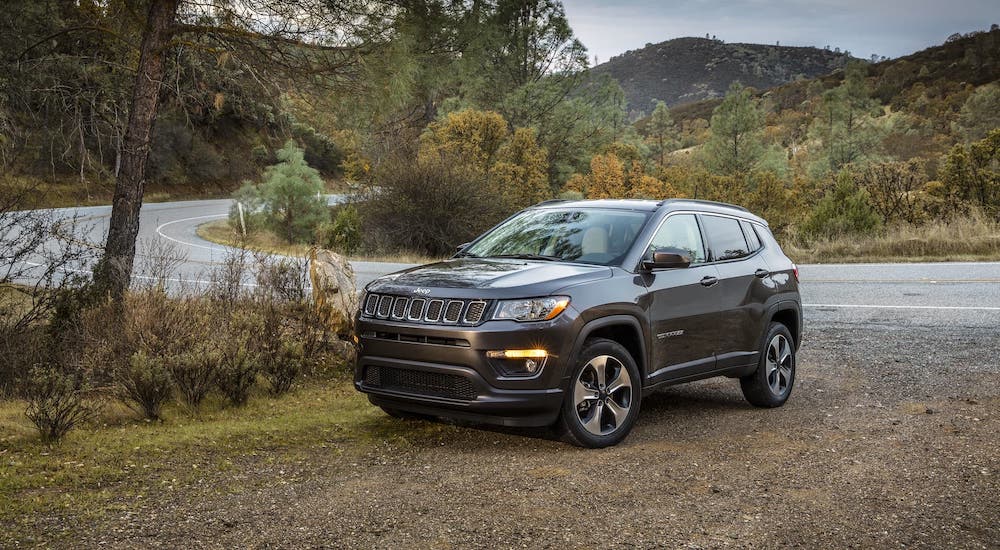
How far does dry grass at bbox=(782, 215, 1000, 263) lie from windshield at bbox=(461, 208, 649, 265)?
15765mm

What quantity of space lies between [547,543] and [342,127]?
26.4 ft

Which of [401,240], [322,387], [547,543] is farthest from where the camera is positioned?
[401,240]

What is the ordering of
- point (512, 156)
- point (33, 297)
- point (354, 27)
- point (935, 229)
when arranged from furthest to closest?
point (512, 156) → point (935, 229) → point (354, 27) → point (33, 297)

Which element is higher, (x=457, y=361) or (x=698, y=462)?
(x=457, y=361)

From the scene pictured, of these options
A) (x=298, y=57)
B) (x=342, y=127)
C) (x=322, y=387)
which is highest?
(x=298, y=57)

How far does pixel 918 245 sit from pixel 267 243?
2056cm

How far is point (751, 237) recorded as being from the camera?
8070 millimetres

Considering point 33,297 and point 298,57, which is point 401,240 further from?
point 33,297

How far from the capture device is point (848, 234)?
76.6 feet

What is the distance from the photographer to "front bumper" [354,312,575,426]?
578cm

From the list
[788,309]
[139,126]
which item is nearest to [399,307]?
[788,309]

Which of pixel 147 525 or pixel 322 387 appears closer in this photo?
pixel 147 525

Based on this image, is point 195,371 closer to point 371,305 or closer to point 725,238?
point 371,305

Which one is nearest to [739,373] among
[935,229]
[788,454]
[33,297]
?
[788,454]
